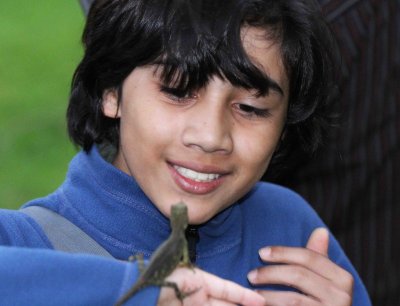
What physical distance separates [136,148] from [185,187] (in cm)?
23

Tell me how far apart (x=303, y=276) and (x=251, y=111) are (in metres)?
0.60

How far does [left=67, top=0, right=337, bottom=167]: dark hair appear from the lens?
3.65m

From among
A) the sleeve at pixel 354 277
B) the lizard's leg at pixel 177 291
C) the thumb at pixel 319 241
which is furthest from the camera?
the sleeve at pixel 354 277

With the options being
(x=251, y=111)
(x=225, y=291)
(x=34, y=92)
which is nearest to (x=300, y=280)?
(x=251, y=111)

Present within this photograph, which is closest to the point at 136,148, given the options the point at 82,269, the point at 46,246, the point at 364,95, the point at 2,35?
the point at 46,246

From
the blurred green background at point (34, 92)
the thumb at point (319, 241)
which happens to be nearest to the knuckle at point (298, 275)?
the thumb at point (319, 241)

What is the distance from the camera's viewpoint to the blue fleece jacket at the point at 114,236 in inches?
122

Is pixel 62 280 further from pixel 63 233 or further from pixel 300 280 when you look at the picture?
pixel 300 280

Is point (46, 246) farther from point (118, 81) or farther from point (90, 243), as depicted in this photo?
point (118, 81)

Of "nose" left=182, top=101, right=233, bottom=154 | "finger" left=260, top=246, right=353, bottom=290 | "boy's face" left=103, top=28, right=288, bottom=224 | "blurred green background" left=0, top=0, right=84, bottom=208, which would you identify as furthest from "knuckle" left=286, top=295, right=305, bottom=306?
"blurred green background" left=0, top=0, right=84, bottom=208

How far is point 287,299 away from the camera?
3.87 metres

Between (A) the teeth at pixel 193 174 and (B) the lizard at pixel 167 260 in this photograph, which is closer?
(B) the lizard at pixel 167 260

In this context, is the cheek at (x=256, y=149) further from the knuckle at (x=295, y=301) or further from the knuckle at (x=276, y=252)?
the knuckle at (x=295, y=301)

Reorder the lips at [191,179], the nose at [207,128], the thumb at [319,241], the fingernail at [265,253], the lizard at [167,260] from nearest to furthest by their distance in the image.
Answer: the lizard at [167,260] → the nose at [207,128] → the lips at [191,179] → the fingernail at [265,253] → the thumb at [319,241]
